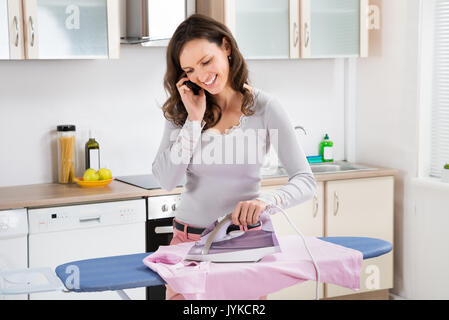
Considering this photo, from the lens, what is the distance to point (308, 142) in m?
4.34

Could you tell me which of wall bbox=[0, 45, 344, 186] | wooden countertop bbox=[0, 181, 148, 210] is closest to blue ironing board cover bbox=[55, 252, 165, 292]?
wooden countertop bbox=[0, 181, 148, 210]

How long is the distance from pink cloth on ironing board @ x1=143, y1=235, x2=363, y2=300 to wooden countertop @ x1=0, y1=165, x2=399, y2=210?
126 cm

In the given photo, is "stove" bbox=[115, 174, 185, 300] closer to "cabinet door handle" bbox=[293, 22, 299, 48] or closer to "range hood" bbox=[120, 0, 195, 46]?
"range hood" bbox=[120, 0, 195, 46]

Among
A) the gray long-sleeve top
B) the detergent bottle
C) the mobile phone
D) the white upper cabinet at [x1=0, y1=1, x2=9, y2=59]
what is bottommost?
the detergent bottle

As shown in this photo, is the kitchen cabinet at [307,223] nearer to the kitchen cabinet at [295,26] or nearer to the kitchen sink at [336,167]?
the kitchen sink at [336,167]

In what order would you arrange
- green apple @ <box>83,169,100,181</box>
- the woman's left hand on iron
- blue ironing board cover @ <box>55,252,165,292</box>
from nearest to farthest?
blue ironing board cover @ <box>55,252,165,292</box>, the woman's left hand on iron, green apple @ <box>83,169,100,181</box>

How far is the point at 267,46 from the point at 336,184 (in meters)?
0.90

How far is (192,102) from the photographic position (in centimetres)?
210

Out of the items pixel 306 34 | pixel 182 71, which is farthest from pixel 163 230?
pixel 306 34

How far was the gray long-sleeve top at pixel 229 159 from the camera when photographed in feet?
6.77

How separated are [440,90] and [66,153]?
2186 mm

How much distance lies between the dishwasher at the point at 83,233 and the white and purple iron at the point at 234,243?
1.36m

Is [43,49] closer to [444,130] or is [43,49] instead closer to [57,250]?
[57,250]

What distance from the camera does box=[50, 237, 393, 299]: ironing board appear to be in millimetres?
1728
